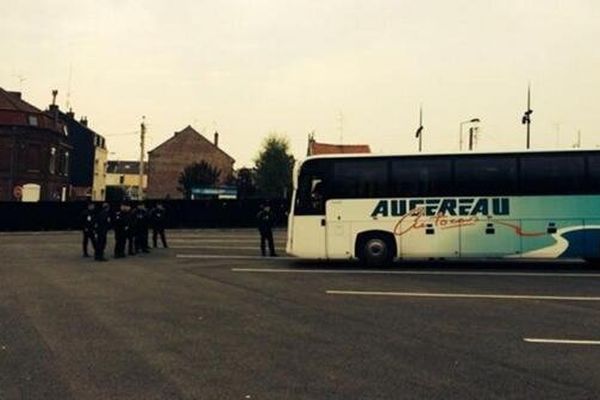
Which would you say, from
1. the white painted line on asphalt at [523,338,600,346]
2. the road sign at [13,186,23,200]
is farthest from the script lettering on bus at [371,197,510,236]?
the road sign at [13,186,23,200]

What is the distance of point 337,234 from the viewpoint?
651 inches

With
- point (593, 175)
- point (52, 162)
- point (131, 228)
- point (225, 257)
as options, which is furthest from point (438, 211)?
point (52, 162)

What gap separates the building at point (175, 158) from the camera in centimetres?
8734

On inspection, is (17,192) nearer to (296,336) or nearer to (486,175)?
(486,175)

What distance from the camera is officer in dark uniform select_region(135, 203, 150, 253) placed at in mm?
20312

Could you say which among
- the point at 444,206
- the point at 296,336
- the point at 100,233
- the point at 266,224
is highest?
the point at 444,206

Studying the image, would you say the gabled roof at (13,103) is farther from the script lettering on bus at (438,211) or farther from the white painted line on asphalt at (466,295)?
the white painted line on asphalt at (466,295)

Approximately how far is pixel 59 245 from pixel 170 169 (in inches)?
2523

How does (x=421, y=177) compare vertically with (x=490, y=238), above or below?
above

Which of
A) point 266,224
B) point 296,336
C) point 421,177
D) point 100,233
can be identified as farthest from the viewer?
point 266,224

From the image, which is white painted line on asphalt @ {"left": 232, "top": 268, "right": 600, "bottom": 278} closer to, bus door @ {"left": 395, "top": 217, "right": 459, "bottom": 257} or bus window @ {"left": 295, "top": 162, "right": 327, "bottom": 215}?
bus door @ {"left": 395, "top": 217, "right": 459, "bottom": 257}

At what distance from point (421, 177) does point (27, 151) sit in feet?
151

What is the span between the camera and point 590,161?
15.8 metres

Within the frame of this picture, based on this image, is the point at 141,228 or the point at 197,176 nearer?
the point at 141,228
